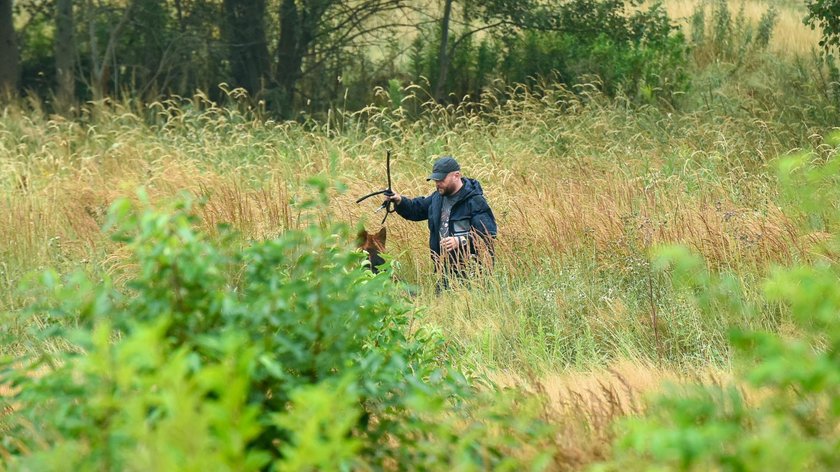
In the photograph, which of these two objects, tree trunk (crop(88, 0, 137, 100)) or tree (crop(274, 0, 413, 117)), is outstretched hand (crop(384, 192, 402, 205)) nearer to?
tree trunk (crop(88, 0, 137, 100))

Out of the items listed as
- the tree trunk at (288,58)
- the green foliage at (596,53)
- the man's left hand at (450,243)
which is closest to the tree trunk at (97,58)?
the tree trunk at (288,58)

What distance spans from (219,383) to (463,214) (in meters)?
5.89

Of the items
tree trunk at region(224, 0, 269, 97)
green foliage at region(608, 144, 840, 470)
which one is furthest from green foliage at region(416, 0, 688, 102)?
green foliage at region(608, 144, 840, 470)

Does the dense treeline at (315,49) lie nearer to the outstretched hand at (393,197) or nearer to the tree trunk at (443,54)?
the tree trunk at (443,54)

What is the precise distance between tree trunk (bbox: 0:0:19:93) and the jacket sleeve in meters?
9.71

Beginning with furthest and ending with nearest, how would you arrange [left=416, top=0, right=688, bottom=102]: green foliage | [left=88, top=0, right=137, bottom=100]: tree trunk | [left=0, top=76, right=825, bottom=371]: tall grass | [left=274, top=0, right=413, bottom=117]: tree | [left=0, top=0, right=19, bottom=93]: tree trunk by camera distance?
1. [left=274, top=0, right=413, bottom=117]: tree
2. [left=0, top=0, right=19, bottom=93]: tree trunk
3. [left=416, top=0, right=688, bottom=102]: green foliage
4. [left=88, top=0, right=137, bottom=100]: tree trunk
5. [left=0, top=76, right=825, bottom=371]: tall grass

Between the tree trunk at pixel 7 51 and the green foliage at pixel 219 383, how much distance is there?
13.7 metres

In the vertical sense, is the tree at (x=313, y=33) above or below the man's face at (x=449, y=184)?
above

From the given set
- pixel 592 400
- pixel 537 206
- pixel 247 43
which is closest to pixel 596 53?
pixel 247 43

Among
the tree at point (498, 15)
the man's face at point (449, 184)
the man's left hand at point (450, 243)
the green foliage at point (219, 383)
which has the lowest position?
the man's left hand at point (450, 243)

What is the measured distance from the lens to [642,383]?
514cm

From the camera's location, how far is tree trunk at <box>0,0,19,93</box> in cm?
1639

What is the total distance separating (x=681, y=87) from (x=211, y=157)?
6575 millimetres

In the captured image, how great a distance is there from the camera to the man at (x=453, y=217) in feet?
26.5
